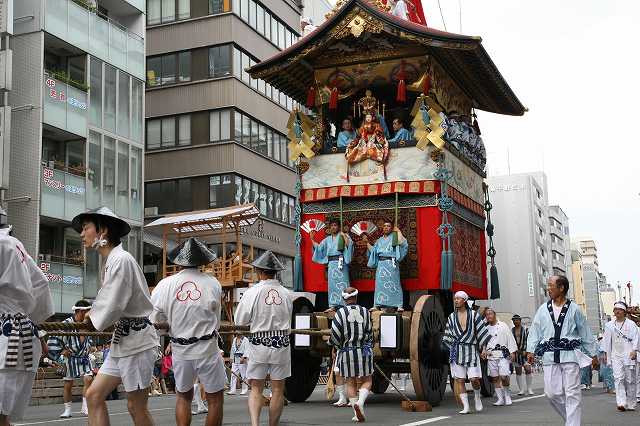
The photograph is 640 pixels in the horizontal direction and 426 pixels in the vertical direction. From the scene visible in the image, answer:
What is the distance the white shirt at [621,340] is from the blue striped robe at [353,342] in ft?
18.6

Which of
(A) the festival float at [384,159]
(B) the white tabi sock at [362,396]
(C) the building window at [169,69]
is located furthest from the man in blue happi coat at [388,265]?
(C) the building window at [169,69]

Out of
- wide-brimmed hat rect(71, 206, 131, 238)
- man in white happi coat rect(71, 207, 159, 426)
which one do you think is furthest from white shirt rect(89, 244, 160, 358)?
wide-brimmed hat rect(71, 206, 131, 238)

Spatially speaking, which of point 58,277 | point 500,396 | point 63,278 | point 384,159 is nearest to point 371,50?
point 384,159

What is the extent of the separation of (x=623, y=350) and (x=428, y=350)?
13.6 ft

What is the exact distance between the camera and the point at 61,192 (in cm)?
2723

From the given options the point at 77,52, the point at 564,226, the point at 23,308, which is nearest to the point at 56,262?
the point at 77,52

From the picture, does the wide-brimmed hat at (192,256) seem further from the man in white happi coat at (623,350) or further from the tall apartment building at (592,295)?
the tall apartment building at (592,295)

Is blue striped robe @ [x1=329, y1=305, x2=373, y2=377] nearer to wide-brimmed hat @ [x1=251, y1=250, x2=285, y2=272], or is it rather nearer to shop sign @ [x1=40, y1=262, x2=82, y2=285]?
wide-brimmed hat @ [x1=251, y1=250, x2=285, y2=272]

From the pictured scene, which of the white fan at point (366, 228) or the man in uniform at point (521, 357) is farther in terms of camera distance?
Answer: the man in uniform at point (521, 357)

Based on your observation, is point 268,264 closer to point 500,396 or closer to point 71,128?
point 500,396

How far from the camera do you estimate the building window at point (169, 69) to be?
1462 inches

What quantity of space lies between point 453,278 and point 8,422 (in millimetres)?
A: 10753

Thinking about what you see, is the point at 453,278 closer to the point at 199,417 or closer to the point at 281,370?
the point at 199,417

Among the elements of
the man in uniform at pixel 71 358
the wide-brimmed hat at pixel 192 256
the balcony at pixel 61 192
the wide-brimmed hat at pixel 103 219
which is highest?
the balcony at pixel 61 192
